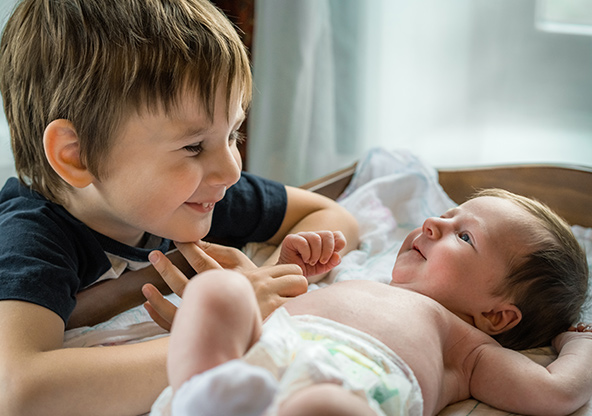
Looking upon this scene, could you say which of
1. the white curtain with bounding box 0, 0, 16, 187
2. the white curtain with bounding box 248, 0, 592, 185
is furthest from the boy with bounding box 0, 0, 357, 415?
the white curtain with bounding box 248, 0, 592, 185

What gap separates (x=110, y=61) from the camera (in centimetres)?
83

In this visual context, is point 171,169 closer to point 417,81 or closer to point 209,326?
point 209,326

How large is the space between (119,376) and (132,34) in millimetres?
448

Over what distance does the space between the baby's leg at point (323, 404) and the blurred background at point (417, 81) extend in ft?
Answer: 4.24

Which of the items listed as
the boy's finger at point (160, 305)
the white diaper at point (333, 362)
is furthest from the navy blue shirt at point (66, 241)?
the white diaper at point (333, 362)

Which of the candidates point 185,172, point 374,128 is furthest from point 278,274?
point 374,128

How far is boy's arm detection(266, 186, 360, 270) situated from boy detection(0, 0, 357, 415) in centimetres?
29

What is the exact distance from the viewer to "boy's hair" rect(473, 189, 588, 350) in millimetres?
877

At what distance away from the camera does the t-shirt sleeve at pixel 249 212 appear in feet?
3.84

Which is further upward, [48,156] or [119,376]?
[48,156]

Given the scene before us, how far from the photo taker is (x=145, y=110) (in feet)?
2.74

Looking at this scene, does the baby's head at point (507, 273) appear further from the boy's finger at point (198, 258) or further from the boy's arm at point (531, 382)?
the boy's finger at point (198, 258)

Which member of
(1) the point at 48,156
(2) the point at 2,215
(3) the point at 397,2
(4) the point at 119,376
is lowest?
(4) the point at 119,376

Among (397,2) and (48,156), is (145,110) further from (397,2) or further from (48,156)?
(397,2)
